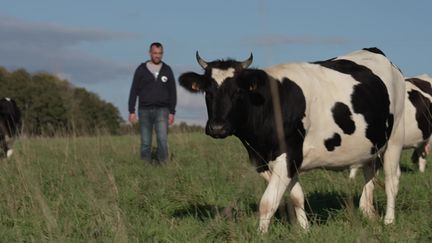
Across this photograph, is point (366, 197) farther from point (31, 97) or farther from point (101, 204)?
point (31, 97)

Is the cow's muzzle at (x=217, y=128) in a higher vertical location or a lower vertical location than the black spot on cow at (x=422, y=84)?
lower

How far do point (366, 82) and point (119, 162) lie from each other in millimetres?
6996

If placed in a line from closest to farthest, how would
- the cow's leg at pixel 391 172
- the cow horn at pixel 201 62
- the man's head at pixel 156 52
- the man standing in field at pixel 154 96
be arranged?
the cow horn at pixel 201 62 → the cow's leg at pixel 391 172 → the man's head at pixel 156 52 → the man standing in field at pixel 154 96

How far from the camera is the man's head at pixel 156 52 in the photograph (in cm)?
1241

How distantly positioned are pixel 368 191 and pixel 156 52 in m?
5.94

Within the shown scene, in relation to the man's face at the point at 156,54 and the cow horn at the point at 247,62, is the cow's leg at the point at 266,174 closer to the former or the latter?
the cow horn at the point at 247,62

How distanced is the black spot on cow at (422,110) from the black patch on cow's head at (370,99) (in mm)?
3558

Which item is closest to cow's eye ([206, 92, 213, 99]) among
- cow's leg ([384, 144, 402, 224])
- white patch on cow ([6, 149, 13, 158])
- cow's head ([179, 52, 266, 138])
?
cow's head ([179, 52, 266, 138])

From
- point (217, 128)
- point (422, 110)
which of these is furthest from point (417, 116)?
point (217, 128)

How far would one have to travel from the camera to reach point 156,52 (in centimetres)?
1245

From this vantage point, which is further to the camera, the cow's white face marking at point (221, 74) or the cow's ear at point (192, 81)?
the cow's ear at point (192, 81)

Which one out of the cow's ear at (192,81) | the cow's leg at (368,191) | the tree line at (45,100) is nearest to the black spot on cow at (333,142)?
the cow's leg at (368,191)

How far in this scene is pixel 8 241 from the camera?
5699 mm

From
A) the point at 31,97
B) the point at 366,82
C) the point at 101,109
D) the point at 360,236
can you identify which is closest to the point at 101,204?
the point at 360,236
